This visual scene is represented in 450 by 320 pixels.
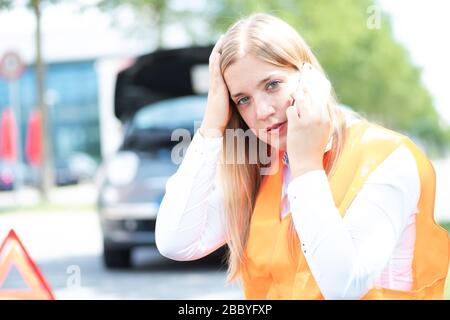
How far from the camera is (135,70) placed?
5887 mm

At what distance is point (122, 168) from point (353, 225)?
4628mm

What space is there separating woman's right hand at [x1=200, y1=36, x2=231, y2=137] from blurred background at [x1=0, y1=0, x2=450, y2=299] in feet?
0.93

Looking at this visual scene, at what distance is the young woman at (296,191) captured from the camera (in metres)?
1.10

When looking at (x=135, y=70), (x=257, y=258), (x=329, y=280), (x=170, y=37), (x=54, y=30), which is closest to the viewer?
(x=329, y=280)

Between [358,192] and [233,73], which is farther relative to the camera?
[233,73]

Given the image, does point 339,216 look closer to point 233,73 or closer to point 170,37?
point 233,73

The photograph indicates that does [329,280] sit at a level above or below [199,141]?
below

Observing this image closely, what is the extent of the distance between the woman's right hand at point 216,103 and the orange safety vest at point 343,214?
193 millimetres

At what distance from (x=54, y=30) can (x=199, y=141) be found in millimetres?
29654

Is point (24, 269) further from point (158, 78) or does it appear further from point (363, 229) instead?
point (158, 78)

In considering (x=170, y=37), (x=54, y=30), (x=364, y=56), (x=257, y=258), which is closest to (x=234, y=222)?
→ (x=257, y=258)

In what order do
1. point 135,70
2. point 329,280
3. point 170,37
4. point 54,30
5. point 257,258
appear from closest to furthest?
point 329,280 < point 257,258 < point 135,70 < point 170,37 < point 54,30

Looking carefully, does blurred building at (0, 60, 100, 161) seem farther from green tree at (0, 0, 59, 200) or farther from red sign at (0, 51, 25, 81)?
red sign at (0, 51, 25, 81)

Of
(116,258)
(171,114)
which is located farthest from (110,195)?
(171,114)
